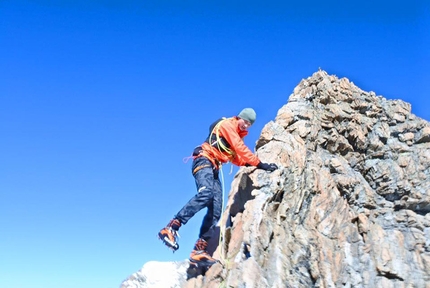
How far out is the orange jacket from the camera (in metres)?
11.0

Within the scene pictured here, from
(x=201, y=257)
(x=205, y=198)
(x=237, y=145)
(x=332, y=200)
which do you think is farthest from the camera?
(x=332, y=200)

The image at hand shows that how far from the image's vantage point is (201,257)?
1055cm

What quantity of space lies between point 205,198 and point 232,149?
1.70 meters

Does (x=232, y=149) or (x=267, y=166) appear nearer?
(x=267, y=166)

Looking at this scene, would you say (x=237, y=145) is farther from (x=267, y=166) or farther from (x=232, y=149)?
(x=267, y=166)

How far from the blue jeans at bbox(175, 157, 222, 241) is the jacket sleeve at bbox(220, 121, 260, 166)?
33.3 inches

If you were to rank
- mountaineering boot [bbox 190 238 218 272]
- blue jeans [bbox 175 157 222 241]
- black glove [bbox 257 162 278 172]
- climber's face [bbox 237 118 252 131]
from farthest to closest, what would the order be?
1. climber's face [bbox 237 118 252 131]
2. black glove [bbox 257 162 278 172]
3. blue jeans [bbox 175 157 222 241]
4. mountaineering boot [bbox 190 238 218 272]

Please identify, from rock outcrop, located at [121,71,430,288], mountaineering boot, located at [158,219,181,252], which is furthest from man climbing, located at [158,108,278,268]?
rock outcrop, located at [121,71,430,288]

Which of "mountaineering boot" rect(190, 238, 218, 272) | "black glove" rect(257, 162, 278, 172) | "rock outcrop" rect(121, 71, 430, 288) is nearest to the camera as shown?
"rock outcrop" rect(121, 71, 430, 288)

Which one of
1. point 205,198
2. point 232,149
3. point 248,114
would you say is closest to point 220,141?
point 232,149

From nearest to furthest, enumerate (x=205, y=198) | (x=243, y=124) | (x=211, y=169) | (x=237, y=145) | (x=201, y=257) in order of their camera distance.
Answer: (x=201, y=257) → (x=205, y=198) → (x=237, y=145) → (x=211, y=169) → (x=243, y=124)

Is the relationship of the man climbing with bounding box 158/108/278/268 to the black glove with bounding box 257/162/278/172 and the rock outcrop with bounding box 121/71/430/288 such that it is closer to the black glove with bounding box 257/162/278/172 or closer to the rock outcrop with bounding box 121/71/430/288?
the black glove with bounding box 257/162/278/172

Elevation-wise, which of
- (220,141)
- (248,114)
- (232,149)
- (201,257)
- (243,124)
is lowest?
(201,257)

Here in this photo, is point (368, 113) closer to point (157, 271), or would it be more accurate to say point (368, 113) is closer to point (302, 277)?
point (302, 277)
